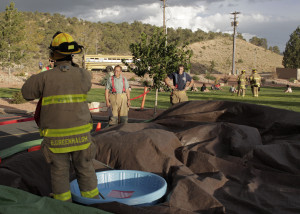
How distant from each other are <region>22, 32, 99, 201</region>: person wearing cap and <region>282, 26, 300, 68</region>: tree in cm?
5534

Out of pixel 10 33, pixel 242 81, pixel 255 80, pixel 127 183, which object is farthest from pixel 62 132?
pixel 10 33

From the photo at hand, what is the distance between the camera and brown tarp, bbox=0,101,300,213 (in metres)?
3.63

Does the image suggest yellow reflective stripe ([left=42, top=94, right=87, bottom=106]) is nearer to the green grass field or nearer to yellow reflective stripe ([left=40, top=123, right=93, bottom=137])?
yellow reflective stripe ([left=40, top=123, right=93, bottom=137])

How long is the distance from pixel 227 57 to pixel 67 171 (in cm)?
9446

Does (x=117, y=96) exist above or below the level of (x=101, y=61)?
below

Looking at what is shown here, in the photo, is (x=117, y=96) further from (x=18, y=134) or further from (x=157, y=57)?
(x=157, y=57)

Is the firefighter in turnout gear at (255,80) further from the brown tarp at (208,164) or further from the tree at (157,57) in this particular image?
the brown tarp at (208,164)

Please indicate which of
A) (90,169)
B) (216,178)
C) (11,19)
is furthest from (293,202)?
(11,19)

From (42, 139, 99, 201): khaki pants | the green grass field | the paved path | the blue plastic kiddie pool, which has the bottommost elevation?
the green grass field

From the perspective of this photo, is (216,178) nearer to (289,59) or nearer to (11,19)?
(11,19)

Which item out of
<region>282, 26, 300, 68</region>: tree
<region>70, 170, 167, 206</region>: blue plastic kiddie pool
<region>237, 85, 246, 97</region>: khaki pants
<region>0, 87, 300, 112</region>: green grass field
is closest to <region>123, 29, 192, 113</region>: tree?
<region>0, 87, 300, 112</region>: green grass field

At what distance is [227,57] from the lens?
9381cm

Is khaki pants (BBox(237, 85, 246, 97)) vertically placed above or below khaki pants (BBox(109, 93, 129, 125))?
below

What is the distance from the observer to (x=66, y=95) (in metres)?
3.08
